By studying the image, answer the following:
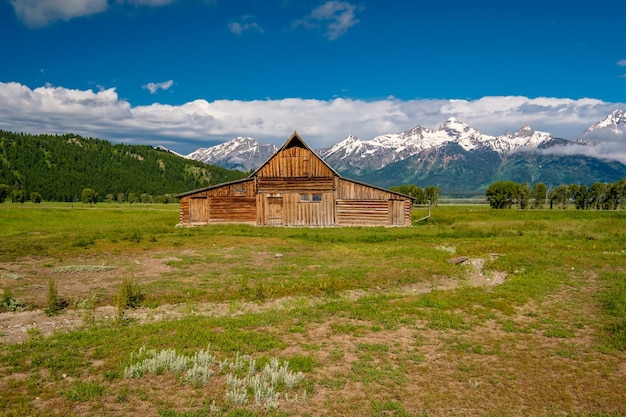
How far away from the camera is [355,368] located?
29.0 feet

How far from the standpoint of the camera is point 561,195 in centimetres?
13600

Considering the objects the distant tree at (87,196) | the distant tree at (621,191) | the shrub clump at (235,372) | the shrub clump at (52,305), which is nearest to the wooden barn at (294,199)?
the shrub clump at (52,305)

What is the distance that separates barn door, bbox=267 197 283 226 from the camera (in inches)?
1838

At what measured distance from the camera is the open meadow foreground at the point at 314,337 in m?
7.52

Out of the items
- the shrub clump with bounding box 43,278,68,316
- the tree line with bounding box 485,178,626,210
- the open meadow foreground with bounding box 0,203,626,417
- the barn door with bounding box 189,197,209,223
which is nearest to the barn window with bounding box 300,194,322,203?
the barn door with bounding box 189,197,209,223

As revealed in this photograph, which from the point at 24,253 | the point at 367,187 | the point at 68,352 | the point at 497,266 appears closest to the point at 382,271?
the point at 497,266

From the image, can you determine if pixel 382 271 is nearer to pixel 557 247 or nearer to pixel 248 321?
pixel 248 321

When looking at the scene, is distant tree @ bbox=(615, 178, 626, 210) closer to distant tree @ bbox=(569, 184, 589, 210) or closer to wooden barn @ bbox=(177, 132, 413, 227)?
distant tree @ bbox=(569, 184, 589, 210)

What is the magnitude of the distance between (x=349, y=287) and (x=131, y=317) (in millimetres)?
8414

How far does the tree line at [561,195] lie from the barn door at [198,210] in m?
91.3

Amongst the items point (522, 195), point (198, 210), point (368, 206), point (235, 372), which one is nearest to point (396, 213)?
point (368, 206)

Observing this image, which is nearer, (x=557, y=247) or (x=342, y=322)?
(x=342, y=322)

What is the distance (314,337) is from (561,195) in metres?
152

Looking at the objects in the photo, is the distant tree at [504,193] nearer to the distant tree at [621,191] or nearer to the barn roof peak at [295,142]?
the distant tree at [621,191]
